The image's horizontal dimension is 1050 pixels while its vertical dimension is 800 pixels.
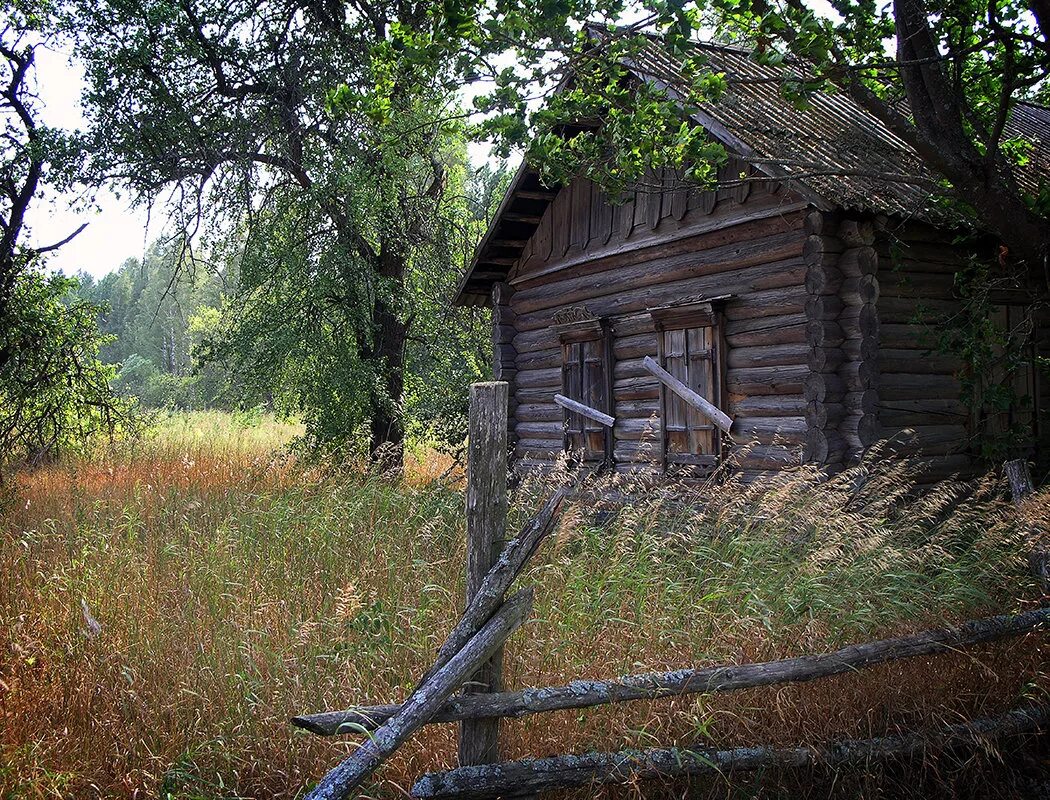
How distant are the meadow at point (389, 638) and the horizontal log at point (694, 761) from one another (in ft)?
0.39

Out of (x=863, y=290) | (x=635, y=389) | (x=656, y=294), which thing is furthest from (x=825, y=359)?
(x=635, y=389)

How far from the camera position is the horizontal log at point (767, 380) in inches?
341

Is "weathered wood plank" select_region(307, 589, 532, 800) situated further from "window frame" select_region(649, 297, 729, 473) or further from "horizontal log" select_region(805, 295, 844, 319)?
"window frame" select_region(649, 297, 729, 473)

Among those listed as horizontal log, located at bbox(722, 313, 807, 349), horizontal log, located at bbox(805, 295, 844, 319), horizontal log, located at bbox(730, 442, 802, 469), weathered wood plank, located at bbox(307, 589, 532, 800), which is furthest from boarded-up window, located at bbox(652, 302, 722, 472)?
weathered wood plank, located at bbox(307, 589, 532, 800)

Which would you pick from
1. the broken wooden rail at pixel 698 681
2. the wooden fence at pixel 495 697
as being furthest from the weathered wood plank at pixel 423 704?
the broken wooden rail at pixel 698 681

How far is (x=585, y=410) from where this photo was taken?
1165 cm

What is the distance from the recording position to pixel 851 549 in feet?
19.1

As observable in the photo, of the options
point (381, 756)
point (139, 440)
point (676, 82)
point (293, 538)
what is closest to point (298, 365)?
point (139, 440)

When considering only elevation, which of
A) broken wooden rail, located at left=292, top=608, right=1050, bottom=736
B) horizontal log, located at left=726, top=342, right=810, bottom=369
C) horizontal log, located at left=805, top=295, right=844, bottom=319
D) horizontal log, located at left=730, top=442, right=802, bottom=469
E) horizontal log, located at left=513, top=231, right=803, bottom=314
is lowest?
broken wooden rail, located at left=292, top=608, right=1050, bottom=736

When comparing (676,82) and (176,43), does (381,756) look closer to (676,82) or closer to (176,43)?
(676,82)

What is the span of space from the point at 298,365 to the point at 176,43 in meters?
5.42

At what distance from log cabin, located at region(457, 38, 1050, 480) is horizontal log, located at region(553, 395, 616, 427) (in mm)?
28

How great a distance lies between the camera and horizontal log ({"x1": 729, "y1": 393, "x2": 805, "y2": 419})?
8.70 metres

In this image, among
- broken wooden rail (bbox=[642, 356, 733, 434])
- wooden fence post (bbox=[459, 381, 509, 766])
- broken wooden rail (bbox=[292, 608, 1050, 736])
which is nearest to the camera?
broken wooden rail (bbox=[292, 608, 1050, 736])
